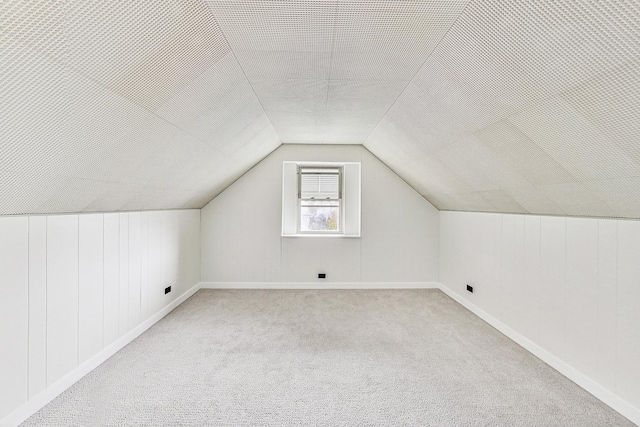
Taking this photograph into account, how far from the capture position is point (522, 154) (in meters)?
1.81

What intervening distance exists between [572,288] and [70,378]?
3.50 m

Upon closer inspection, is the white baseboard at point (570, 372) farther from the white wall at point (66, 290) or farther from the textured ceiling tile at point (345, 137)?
the white wall at point (66, 290)

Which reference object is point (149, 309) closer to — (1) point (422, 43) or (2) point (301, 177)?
(2) point (301, 177)

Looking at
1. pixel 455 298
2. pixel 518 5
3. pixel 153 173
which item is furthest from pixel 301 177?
pixel 518 5

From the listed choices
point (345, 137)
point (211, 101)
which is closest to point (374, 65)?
point (211, 101)

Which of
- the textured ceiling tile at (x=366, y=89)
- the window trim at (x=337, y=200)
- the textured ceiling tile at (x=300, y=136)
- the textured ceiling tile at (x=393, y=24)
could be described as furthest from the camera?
the window trim at (x=337, y=200)

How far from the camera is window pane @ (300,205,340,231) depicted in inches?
169

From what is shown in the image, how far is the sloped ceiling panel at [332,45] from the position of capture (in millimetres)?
1274

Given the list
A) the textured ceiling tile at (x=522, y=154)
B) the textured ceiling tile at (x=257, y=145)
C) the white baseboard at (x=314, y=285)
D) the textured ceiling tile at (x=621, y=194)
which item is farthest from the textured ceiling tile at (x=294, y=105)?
the white baseboard at (x=314, y=285)

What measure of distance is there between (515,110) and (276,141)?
9.19 ft

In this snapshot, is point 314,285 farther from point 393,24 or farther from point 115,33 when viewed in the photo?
point 115,33

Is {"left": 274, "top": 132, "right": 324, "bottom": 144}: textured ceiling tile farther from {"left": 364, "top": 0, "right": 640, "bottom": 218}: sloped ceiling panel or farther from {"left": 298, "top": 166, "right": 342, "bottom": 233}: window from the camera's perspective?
{"left": 364, "top": 0, "right": 640, "bottom": 218}: sloped ceiling panel

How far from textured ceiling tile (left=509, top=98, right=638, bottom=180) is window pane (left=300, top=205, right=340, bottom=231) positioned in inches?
114

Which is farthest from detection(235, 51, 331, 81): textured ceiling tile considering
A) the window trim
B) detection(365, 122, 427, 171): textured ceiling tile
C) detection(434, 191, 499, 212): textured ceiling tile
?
the window trim
